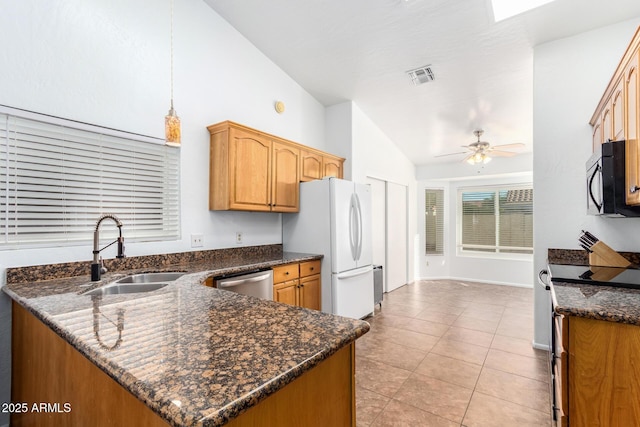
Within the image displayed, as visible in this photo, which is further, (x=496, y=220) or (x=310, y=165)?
(x=496, y=220)

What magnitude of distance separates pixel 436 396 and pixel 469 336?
1360 millimetres

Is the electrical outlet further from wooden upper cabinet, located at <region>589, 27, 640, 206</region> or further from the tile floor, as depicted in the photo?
wooden upper cabinet, located at <region>589, 27, 640, 206</region>

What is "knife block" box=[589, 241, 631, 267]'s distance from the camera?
7.41 feet

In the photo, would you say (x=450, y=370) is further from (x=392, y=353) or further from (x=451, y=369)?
(x=392, y=353)

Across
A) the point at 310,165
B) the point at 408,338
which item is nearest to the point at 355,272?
the point at 408,338

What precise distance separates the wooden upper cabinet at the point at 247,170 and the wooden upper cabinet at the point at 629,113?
2.74 meters

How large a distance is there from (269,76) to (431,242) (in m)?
4.79

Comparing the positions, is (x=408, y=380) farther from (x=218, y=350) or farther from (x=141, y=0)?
(x=141, y=0)

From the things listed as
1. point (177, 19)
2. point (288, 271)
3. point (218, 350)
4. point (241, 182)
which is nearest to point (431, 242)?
point (288, 271)

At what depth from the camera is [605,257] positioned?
2.31 metres

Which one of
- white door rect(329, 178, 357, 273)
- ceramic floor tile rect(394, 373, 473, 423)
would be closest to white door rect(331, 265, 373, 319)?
white door rect(329, 178, 357, 273)

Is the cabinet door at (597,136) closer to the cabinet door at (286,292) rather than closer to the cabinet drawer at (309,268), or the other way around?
the cabinet drawer at (309,268)

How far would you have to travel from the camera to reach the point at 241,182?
2955mm

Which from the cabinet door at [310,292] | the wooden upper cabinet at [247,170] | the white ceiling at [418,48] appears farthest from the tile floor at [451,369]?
the white ceiling at [418,48]
